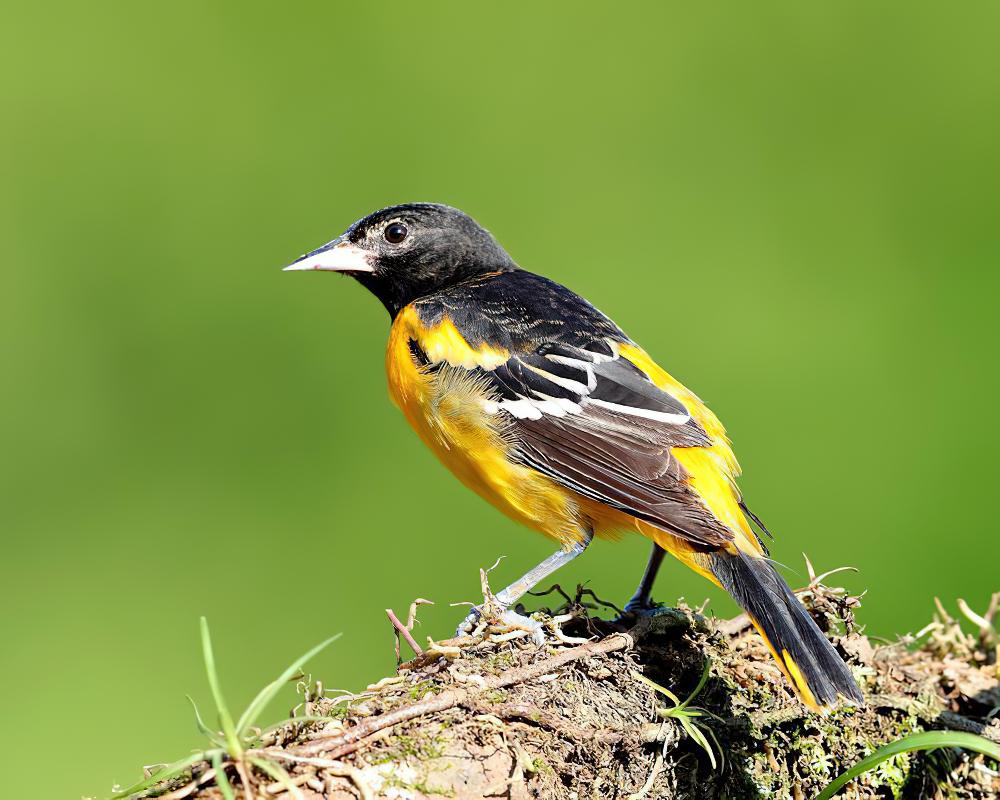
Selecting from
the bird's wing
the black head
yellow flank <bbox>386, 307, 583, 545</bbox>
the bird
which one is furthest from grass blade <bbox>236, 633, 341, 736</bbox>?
the black head

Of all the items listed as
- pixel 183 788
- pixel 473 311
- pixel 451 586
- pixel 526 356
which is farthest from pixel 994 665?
pixel 451 586

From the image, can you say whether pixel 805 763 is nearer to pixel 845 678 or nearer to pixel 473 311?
pixel 845 678

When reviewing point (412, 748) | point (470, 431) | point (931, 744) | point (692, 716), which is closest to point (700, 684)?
point (692, 716)

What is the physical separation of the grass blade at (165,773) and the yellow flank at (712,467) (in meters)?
1.77

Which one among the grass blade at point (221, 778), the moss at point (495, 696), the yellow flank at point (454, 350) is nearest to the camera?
the grass blade at point (221, 778)

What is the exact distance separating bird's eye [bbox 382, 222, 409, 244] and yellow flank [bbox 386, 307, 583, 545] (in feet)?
2.63

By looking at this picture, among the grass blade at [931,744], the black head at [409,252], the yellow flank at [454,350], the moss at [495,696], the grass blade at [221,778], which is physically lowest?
the grass blade at [931,744]

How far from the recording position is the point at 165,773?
185 centimetres

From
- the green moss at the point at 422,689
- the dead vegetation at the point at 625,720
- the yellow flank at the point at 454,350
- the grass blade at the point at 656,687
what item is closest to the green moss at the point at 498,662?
the dead vegetation at the point at 625,720

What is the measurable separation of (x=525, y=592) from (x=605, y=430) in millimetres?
593

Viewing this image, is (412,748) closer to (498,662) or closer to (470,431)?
(498,662)

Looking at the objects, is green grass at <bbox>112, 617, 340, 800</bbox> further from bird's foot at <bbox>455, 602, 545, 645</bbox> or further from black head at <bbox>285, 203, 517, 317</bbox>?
black head at <bbox>285, 203, 517, 317</bbox>

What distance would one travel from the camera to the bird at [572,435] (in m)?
3.21

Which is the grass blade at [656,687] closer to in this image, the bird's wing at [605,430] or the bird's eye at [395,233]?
the bird's wing at [605,430]
